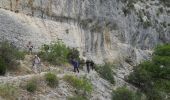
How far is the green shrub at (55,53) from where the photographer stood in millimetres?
39031

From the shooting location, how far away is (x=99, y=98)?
31.5 meters

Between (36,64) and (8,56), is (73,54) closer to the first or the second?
(36,64)

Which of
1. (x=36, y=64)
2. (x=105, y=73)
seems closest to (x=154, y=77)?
(x=105, y=73)

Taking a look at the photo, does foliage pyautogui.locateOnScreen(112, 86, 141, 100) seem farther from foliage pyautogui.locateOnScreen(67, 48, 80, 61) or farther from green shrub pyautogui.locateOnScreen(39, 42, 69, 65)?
foliage pyautogui.locateOnScreen(67, 48, 80, 61)

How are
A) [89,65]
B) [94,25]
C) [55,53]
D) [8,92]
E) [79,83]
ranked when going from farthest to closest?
1. [94,25]
2. [89,65]
3. [55,53]
4. [79,83]
5. [8,92]

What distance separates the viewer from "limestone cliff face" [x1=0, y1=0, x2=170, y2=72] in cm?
4028

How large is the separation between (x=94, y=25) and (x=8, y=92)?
29079 millimetres

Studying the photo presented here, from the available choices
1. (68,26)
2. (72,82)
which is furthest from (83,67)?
(72,82)

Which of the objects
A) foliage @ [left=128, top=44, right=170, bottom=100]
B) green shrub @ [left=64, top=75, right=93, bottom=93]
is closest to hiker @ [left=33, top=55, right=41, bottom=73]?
green shrub @ [left=64, top=75, right=93, bottom=93]

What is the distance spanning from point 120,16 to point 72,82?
31872mm

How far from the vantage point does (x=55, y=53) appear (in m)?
40.0

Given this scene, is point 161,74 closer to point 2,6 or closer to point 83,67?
point 83,67

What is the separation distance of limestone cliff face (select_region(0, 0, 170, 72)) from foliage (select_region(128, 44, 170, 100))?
19.0ft

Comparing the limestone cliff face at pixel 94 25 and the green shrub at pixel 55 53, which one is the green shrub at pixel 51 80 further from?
the limestone cliff face at pixel 94 25
